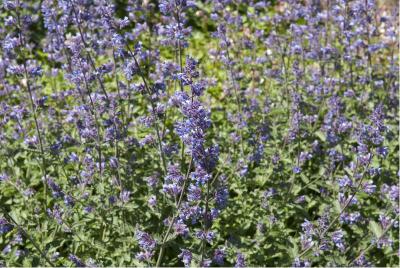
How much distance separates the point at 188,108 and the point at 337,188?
2.46 meters

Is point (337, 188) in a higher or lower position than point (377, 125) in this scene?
lower

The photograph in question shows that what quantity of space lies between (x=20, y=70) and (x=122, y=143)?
1369 mm

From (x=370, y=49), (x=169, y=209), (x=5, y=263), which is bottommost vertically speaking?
(x=5, y=263)

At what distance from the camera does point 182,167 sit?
5.05 m

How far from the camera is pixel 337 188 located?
5.27 metres

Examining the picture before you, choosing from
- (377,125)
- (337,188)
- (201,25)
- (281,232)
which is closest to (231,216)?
(281,232)

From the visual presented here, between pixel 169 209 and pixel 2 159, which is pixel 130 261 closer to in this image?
pixel 169 209

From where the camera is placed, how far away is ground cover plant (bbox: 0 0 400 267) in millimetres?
4355

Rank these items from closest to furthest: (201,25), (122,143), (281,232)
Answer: (281,232) → (122,143) → (201,25)

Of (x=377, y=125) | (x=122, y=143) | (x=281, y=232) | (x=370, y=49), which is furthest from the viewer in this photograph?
(x=370, y=49)

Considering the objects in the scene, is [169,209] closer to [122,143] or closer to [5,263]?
[122,143]

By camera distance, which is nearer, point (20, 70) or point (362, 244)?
point (20, 70)

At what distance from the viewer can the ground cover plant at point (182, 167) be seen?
4.36 m

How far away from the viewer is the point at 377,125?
4129mm
